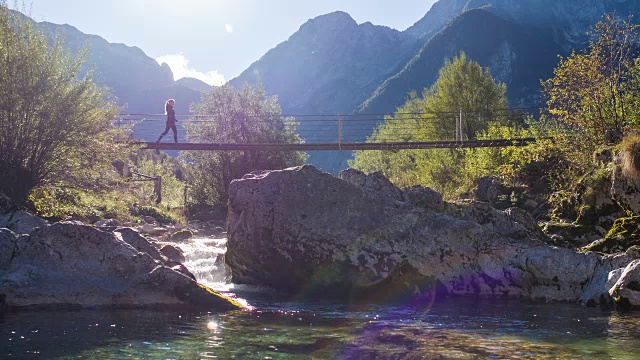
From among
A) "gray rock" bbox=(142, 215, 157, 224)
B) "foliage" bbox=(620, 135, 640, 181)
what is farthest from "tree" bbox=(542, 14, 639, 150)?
"gray rock" bbox=(142, 215, 157, 224)

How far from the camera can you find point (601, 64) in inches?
712

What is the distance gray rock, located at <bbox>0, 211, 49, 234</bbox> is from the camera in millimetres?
11211

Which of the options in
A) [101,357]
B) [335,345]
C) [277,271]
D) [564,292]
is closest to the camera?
[101,357]

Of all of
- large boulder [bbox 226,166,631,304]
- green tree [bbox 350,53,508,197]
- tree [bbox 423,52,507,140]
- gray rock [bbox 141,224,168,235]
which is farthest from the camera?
tree [bbox 423,52,507,140]

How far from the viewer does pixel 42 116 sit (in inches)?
645

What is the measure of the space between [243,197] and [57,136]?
814cm

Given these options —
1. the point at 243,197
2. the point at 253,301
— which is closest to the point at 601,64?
the point at 243,197

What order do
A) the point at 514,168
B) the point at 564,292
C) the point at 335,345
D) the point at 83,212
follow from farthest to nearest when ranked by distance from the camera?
the point at 514,168, the point at 83,212, the point at 564,292, the point at 335,345

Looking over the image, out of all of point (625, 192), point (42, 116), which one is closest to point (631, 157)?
point (625, 192)

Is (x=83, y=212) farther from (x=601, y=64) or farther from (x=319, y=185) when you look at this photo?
(x=601, y=64)

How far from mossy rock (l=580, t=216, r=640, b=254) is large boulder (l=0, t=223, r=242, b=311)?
27.9ft

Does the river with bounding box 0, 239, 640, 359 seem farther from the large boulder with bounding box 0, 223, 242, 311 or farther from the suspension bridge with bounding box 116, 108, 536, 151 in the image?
the suspension bridge with bounding box 116, 108, 536, 151

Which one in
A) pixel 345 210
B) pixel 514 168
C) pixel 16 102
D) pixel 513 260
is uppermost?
pixel 16 102

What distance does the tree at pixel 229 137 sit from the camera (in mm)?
36281
